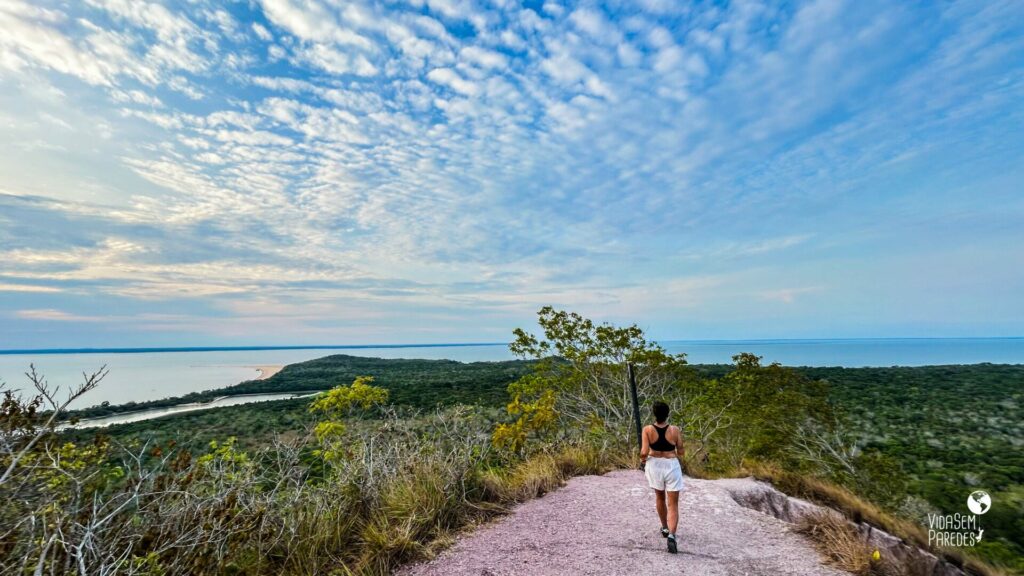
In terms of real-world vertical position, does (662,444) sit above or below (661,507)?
above

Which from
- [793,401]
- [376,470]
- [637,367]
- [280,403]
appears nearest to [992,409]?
[793,401]

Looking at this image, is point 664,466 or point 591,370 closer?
point 664,466

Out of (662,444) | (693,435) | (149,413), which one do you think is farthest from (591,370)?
(149,413)

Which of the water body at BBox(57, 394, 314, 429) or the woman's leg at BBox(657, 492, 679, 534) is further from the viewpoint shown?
the water body at BBox(57, 394, 314, 429)

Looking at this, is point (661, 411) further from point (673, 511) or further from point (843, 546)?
point (843, 546)

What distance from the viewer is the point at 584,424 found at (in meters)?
13.7

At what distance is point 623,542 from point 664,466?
41.3 inches

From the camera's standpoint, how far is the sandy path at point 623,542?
4.79m

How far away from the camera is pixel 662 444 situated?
5598mm

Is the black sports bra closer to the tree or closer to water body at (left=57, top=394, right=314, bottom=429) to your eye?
the tree

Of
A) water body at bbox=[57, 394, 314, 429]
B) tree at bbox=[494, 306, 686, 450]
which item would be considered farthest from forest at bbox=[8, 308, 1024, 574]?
water body at bbox=[57, 394, 314, 429]

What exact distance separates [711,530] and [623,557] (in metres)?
1.67

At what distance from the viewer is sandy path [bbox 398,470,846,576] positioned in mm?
4785

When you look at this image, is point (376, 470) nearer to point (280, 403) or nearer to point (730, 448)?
point (730, 448)
